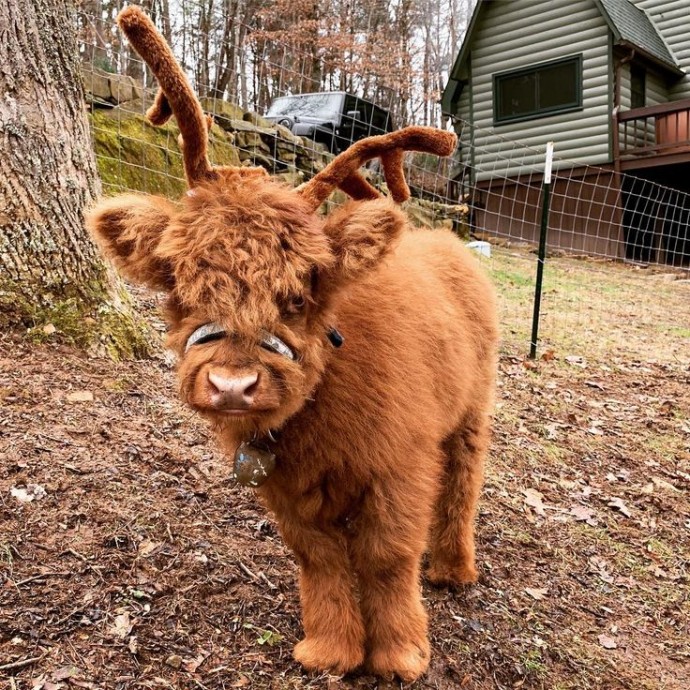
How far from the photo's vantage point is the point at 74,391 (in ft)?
11.7

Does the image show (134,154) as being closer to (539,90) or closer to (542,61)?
(539,90)

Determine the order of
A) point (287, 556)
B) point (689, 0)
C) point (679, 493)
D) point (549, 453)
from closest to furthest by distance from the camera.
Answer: point (287, 556), point (679, 493), point (549, 453), point (689, 0)

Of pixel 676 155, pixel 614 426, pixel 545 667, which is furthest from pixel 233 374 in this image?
pixel 676 155

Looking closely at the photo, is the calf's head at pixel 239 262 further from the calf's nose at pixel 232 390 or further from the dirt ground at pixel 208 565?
the dirt ground at pixel 208 565

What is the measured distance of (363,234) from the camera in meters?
2.14

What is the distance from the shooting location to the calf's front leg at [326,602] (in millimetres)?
2496

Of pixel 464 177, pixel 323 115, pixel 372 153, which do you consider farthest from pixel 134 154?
pixel 464 177

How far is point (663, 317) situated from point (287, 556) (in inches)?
373

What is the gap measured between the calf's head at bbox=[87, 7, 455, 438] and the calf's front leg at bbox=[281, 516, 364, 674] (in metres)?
0.53

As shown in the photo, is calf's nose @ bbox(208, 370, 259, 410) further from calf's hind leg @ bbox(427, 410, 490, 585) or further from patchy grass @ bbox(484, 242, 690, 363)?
patchy grass @ bbox(484, 242, 690, 363)

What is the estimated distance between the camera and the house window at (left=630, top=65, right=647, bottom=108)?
17609 mm

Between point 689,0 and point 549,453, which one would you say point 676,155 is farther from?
point 549,453

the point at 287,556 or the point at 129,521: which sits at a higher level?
the point at 129,521

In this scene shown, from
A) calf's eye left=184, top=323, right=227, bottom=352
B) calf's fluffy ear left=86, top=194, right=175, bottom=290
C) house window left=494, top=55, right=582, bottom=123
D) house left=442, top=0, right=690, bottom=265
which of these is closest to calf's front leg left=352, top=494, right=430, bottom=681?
calf's eye left=184, top=323, right=227, bottom=352
